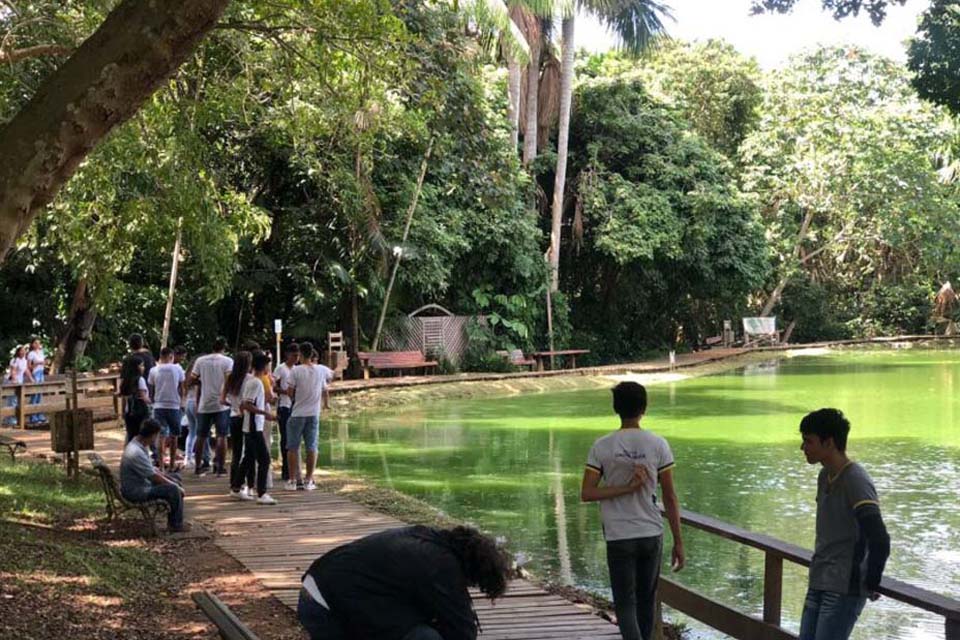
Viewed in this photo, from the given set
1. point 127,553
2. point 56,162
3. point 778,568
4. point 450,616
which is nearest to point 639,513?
point 778,568

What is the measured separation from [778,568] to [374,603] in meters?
2.91

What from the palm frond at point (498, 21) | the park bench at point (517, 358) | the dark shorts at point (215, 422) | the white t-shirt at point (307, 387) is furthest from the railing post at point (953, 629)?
the park bench at point (517, 358)

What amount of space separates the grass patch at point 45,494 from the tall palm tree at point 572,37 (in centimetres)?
2220

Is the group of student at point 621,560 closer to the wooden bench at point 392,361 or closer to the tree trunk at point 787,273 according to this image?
the wooden bench at point 392,361

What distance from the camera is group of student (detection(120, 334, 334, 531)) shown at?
38.4ft

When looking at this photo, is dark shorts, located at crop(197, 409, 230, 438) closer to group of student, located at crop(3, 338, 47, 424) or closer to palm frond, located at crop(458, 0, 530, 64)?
group of student, located at crop(3, 338, 47, 424)

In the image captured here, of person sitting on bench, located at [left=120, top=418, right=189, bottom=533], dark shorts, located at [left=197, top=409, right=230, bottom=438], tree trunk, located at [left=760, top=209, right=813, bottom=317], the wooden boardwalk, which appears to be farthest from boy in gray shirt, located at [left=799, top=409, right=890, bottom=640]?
tree trunk, located at [left=760, top=209, right=813, bottom=317]

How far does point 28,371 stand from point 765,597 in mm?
16735

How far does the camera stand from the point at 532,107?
115 feet

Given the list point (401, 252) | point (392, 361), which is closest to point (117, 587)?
point (401, 252)

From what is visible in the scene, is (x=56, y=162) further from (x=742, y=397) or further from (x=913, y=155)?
(x=913, y=155)

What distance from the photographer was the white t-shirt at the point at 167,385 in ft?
42.1

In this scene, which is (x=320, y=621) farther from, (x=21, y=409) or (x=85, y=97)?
(x=21, y=409)

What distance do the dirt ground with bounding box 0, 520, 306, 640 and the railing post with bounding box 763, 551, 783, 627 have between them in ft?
9.10
